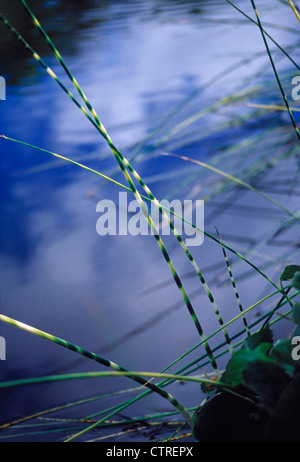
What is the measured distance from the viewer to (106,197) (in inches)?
36.3

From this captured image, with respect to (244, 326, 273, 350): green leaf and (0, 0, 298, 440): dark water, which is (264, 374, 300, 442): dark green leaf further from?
(0, 0, 298, 440): dark water

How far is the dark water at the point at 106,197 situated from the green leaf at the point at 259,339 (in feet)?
0.59

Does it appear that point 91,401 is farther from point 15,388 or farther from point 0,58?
point 0,58

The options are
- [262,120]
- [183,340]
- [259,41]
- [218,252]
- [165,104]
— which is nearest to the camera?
[183,340]

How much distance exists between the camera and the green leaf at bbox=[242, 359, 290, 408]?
289 mm

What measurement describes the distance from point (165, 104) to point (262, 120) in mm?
365

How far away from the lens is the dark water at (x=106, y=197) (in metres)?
0.57

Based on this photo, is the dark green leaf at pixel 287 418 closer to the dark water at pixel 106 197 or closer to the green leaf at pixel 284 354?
the green leaf at pixel 284 354

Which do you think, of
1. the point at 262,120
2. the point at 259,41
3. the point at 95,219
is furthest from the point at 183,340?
the point at 259,41

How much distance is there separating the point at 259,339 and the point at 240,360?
0.13ft

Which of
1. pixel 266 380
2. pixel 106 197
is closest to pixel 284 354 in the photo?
pixel 266 380

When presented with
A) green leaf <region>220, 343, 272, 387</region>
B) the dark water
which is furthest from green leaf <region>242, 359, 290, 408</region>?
the dark water

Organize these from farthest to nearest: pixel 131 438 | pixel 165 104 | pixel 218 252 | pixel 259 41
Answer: pixel 259 41, pixel 165 104, pixel 218 252, pixel 131 438

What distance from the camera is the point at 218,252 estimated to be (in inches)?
28.1
